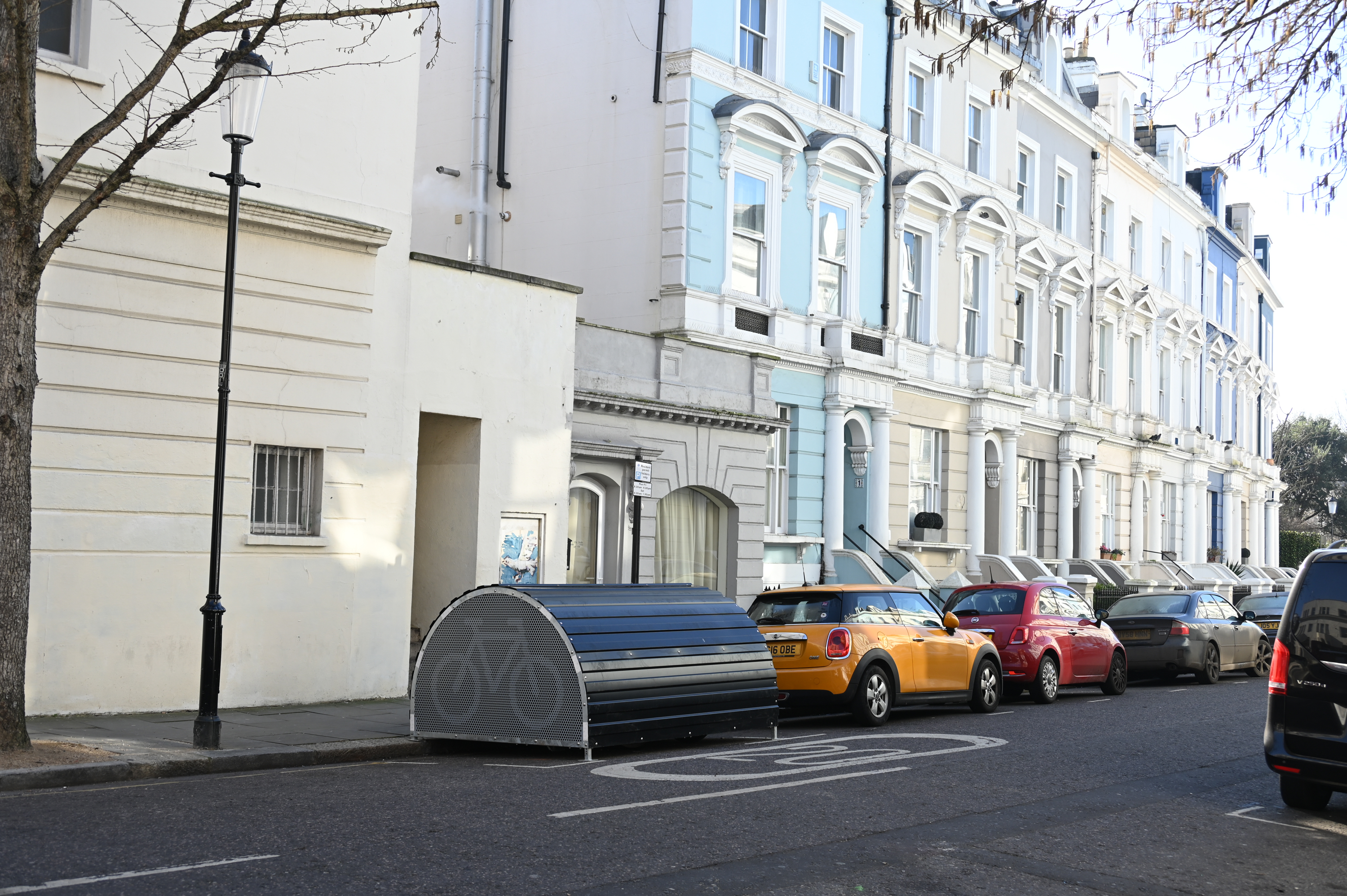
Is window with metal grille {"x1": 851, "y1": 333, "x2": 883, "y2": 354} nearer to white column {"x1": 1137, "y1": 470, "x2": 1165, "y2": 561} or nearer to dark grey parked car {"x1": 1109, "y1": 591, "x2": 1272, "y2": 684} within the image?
dark grey parked car {"x1": 1109, "y1": 591, "x2": 1272, "y2": 684}

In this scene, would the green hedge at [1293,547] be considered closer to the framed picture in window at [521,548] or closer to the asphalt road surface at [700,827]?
the framed picture in window at [521,548]

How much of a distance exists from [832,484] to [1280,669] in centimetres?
1664

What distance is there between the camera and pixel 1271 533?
2296 inches

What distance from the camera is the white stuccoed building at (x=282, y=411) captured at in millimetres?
13430


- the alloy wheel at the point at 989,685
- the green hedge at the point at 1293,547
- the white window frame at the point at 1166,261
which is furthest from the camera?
the green hedge at the point at 1293,547

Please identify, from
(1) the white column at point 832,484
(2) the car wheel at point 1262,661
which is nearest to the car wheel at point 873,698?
(1) the white column at point 832,484

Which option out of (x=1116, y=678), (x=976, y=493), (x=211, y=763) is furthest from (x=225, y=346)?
(x=976, y=493)

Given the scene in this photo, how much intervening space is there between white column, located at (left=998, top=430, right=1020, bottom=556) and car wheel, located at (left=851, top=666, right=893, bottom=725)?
60.1ft

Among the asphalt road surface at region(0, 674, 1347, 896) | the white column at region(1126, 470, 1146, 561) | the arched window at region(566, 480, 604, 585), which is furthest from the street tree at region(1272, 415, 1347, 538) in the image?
the asphalt road surface at region(0, 674, 1347, 896)

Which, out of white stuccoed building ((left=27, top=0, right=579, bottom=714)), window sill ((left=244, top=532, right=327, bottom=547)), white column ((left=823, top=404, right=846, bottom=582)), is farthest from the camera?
white column ((left=823, top=404, right=846, bottom=582))

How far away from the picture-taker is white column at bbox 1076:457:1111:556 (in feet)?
122

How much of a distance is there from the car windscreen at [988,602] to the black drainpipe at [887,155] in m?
9.51

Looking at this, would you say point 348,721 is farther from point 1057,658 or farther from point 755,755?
point 1057,658

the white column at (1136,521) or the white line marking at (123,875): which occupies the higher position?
the white column at (1136,521)
